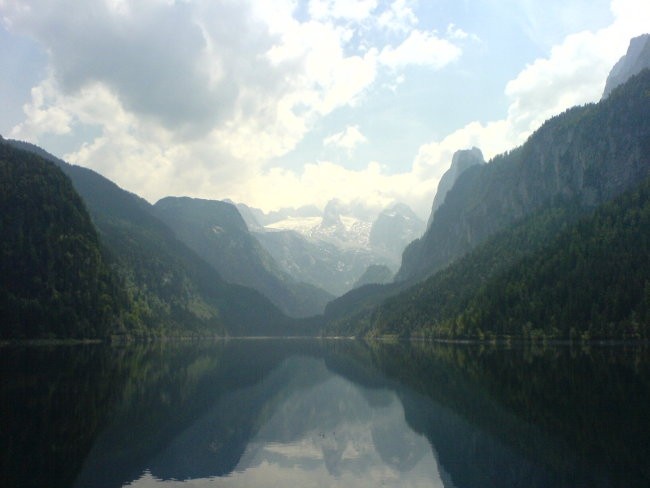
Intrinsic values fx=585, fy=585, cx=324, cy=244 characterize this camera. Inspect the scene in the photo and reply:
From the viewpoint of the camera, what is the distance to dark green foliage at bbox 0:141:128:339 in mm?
154500

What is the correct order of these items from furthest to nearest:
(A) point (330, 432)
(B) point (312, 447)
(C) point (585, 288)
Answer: (C) point (585, 288) < (A) point (330, 432) < (B) point (312, 447)

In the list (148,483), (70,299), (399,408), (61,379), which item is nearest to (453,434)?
(399,408)

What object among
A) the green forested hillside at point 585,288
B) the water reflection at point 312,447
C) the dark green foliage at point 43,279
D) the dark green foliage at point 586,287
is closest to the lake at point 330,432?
the water reflection at point 312,447

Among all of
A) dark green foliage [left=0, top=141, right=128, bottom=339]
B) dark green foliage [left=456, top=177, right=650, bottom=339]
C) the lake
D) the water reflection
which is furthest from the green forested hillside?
dark green foliage [left=0, top=141, right=128, bottom=339]

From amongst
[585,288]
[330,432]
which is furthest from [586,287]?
[330,432]

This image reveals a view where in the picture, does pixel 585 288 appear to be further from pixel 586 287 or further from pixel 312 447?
pixel 312 447

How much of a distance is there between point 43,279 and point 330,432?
510 ft

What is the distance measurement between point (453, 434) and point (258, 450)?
41.6 ft

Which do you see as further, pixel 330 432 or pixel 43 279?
pixel 43 279

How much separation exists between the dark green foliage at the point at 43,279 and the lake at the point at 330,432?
9729 centimetres

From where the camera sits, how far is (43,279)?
568 feet

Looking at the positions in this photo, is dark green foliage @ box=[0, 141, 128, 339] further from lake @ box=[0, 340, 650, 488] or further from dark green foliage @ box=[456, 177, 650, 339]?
dark green foliage @ box=[456, 177, 650, 339]

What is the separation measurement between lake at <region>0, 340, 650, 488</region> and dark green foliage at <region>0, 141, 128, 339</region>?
9729cm

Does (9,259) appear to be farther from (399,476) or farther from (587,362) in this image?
(399,476)
